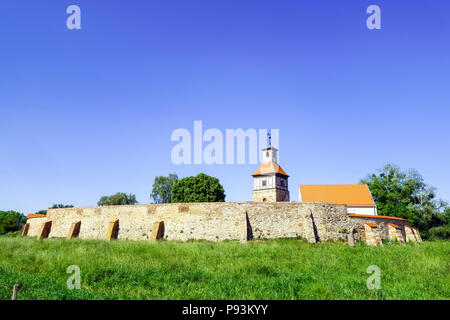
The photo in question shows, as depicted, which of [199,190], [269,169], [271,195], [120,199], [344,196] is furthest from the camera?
[120,199]

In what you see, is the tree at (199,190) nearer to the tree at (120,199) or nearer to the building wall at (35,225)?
the building wall at (35,225)

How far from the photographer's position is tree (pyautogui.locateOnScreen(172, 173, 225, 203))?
43625 millimetres

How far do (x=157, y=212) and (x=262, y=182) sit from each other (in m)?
24.3

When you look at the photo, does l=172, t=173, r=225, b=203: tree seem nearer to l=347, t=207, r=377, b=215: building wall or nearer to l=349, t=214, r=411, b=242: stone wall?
l=347, t=207, r=377, b=215: building wall

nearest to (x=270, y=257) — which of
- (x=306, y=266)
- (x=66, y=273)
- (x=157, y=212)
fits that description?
(x=306, y=266)

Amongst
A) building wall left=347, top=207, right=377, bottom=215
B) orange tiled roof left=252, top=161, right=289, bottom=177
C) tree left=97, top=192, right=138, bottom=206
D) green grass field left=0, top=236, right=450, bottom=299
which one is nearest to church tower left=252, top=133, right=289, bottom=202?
orange tiled roof left=252, top=161, right=289, bottom=177

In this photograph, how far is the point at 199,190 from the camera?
43.8 meters

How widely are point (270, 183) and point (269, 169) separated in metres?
2.60

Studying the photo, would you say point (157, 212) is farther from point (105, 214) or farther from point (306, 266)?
point (306, 266)

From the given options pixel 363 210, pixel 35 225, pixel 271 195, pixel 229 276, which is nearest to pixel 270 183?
pixel 271 195

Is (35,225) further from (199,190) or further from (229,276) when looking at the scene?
(229,276)

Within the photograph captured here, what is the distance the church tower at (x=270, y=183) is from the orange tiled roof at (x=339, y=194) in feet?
19.0

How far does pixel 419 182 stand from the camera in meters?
41.0
